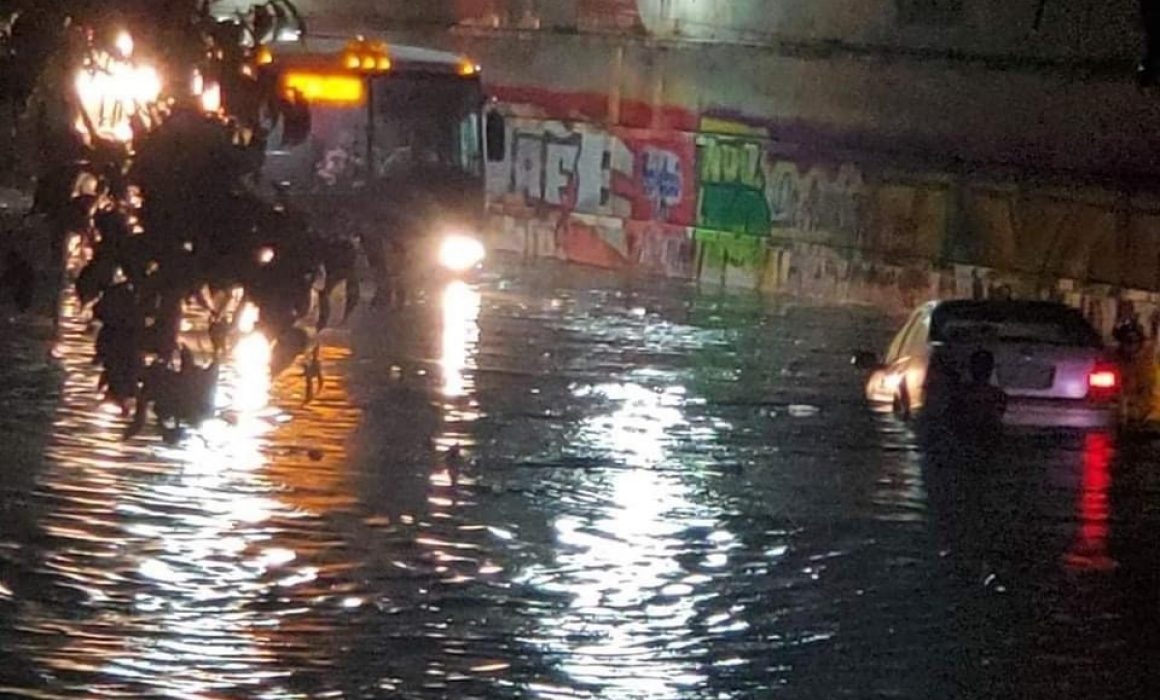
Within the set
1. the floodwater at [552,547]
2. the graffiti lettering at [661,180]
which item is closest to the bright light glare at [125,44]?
the floodwater at [552,547]

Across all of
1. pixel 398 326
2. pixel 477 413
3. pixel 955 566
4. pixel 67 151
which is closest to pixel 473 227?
pixel 398 326

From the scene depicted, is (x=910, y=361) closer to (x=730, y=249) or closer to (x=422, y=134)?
(x=422, y=134)

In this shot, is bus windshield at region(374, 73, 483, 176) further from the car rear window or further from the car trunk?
the car trunk

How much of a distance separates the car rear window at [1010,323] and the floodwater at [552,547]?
893 millimetres

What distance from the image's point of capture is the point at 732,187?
4294cm

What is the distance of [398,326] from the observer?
30859mm

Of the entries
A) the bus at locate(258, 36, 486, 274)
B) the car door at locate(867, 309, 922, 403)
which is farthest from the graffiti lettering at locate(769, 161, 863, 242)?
the car door at locate(867, 309, 922, 403)

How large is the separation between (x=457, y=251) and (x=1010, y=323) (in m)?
13.6

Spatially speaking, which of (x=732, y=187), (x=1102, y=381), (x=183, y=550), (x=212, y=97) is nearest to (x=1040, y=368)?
(x=1102, y=381)

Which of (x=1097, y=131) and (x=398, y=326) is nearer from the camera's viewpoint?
(x=398, y=326)

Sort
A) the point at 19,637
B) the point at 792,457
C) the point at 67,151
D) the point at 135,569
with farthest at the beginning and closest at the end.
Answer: the point at 792,457 < the point at 135,569 < the point at 19,637 < the point at 67,151

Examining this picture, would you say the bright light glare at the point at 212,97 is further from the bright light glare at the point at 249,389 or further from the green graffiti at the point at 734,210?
the green graffiti at the point at 734,210

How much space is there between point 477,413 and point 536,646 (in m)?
10.1

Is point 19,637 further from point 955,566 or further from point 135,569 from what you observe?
point 955,566
